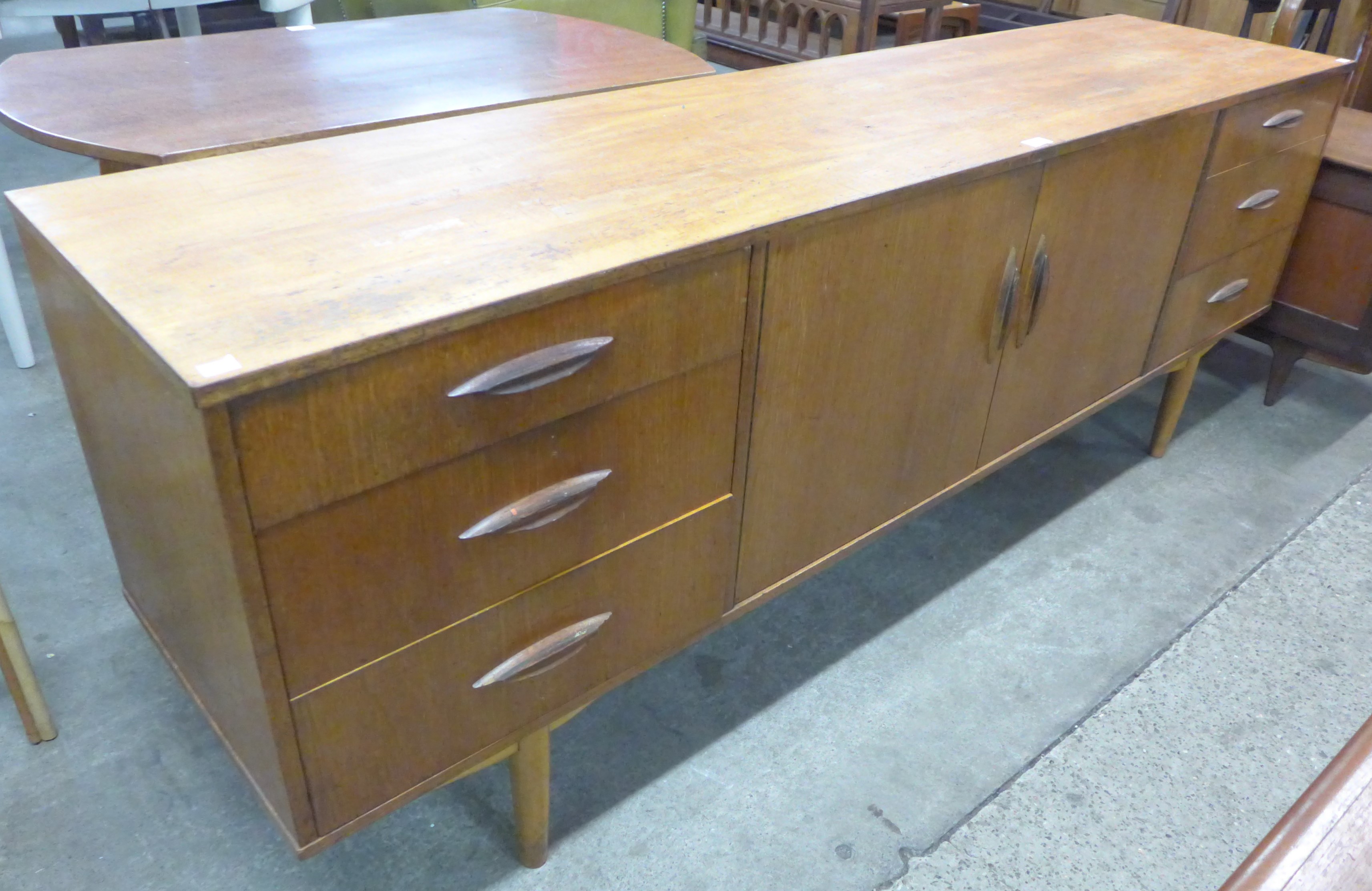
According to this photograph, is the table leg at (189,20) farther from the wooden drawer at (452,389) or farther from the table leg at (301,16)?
the wooden drawer at (452,389)

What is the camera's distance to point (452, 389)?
0.82m

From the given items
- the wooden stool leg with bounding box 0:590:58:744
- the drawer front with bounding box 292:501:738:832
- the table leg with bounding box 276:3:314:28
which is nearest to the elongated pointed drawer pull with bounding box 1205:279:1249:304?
the drawer front with bounding box 292:501:738:832

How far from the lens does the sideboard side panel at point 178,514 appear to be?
2.52 feet

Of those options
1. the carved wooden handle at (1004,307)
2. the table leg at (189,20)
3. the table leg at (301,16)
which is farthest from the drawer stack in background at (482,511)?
the table leg at (189,20)

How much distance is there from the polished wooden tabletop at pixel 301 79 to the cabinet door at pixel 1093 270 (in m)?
0.72

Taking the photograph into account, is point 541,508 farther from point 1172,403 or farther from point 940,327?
point 1172,403

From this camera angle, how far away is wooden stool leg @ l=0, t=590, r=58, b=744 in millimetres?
1240

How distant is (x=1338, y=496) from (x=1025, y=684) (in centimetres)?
86

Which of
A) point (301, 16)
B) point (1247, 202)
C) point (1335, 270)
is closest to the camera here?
point (1247, 202)

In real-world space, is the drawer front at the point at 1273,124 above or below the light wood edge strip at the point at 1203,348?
above

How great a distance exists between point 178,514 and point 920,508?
3.09 ft

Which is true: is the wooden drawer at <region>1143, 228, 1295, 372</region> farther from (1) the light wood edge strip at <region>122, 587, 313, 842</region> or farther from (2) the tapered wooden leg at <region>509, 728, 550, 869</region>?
(1) the light wood edge strip at <region>122, 587, 313, 842</region>

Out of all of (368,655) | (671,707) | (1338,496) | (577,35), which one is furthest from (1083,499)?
(368,655)

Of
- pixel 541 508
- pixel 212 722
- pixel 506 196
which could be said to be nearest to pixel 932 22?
pixel 506 196
